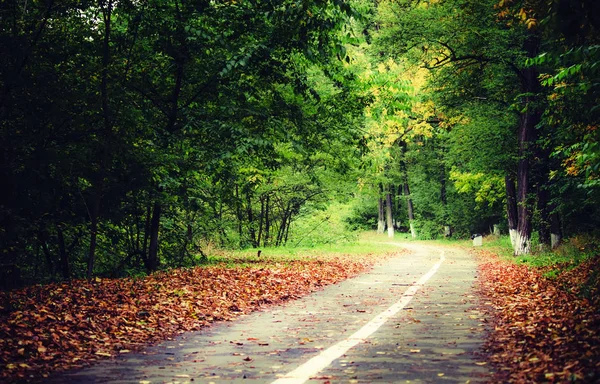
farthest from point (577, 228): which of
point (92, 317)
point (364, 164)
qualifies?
point (92, 317)

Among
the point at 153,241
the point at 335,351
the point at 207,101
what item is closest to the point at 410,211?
the point at 207,101

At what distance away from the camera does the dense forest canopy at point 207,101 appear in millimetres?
9773

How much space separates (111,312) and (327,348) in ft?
11.2

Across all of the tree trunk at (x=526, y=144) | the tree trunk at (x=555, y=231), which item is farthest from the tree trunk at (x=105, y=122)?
the tree trunk at (x=555, y=231)

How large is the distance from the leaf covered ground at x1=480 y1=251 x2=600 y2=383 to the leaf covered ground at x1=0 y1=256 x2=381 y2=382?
409cm

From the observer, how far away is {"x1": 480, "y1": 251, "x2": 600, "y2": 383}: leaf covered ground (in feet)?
15.0

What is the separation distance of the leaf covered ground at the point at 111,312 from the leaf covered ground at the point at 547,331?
4.09 m

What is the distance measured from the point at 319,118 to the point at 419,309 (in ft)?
23.4

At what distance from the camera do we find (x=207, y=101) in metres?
13.8

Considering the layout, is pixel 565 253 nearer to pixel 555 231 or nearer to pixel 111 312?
pixel 555 231

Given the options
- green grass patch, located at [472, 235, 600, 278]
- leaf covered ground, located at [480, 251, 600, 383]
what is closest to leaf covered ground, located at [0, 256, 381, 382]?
leaf covered ground, located at [480, 251, 600, 383]

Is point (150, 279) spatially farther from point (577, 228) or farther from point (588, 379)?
point (577, 228)

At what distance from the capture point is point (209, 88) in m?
13.3

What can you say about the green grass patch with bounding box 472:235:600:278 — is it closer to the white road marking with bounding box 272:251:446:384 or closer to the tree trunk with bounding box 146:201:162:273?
the white road marking with bounding box 272:251:446:384
